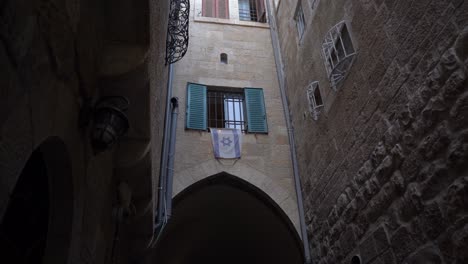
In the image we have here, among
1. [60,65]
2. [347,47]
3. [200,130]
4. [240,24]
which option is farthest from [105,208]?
[240,24]

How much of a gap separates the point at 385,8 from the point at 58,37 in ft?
11.1

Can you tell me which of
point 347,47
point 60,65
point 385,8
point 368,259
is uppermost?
point 347,47

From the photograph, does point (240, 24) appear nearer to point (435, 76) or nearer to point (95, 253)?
point (435, 76)

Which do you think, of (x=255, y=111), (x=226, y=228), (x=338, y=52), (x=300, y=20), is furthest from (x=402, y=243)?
(x=226, y=228)

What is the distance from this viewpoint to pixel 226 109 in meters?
8.00

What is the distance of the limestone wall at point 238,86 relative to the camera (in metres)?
6.91

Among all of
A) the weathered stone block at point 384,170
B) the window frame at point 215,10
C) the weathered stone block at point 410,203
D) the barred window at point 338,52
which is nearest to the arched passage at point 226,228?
the barred window at point 338,52

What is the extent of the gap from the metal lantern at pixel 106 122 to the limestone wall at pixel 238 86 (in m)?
4.41

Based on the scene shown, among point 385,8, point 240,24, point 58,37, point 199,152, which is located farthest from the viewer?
point 240,24

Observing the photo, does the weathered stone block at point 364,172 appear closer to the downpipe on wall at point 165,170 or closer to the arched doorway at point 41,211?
the downpipe on wall at point 165,170

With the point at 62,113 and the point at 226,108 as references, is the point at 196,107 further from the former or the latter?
the point at 62,113

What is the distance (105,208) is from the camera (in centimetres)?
328

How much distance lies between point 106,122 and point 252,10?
349 inches

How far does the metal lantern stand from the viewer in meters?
2.24
